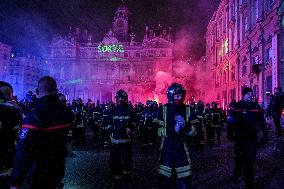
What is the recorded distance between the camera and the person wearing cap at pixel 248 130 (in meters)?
6.91

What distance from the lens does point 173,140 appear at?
510 centimetres

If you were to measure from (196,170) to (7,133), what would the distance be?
6.37m

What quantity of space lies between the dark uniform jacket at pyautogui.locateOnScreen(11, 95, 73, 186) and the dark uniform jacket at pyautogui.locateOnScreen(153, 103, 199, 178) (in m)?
1.66

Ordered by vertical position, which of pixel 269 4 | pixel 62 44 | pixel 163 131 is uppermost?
pixel 62 44

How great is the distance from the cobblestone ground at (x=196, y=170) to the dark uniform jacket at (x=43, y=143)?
3.91 meters

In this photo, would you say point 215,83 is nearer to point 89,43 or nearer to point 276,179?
point 89,43

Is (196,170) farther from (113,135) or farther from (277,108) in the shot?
(277,108)

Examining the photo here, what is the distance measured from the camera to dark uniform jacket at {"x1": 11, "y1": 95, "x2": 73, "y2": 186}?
376cm

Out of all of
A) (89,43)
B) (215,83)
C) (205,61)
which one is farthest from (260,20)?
(89,43)

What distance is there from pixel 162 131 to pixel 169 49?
6991 centimetres

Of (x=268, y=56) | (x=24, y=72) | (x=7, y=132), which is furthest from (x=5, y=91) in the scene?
(x=24, y=72)

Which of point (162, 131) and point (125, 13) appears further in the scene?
point (125, 13)

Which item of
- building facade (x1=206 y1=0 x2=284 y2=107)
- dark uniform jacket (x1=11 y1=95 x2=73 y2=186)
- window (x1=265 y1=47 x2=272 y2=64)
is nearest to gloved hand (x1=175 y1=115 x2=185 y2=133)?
dark uniform jacket (x1=11 y1=95 x2=73 y2=186)

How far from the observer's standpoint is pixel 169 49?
74.0 m
